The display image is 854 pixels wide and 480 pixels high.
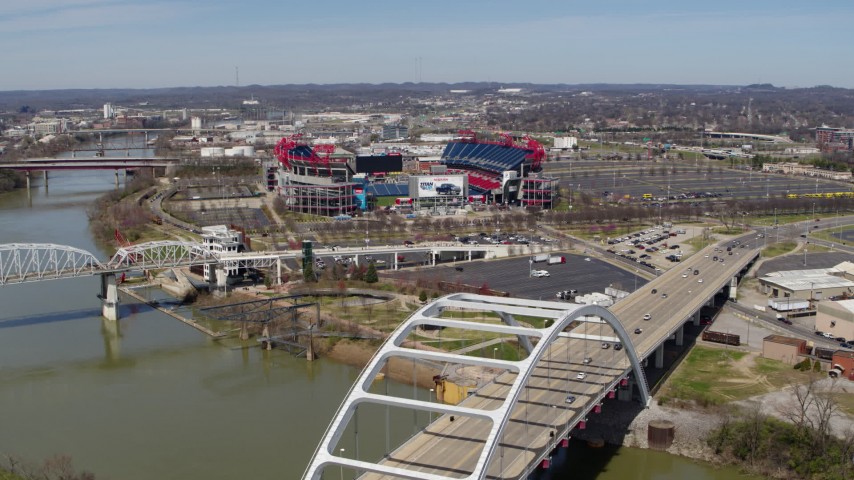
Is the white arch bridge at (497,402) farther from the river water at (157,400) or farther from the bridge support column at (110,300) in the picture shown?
the bridge support column at (110,300)

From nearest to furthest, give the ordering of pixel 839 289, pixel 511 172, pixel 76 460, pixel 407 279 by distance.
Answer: pixel 76 460, pixel 839 289, pixel 407 279, pixel 511 172

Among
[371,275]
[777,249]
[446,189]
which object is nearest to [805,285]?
[777,249]

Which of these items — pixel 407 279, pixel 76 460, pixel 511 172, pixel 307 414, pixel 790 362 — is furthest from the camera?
pixel 511 172

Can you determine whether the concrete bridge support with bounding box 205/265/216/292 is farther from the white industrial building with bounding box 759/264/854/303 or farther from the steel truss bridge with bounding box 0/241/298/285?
the white industrial building with bounding box 759/264/854/303

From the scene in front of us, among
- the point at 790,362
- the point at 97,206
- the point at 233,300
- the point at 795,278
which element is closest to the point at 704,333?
the point at 790,362

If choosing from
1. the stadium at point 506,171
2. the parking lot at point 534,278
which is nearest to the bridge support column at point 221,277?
the parking lot at point 534,278

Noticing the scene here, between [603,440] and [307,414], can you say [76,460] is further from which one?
[603,440]

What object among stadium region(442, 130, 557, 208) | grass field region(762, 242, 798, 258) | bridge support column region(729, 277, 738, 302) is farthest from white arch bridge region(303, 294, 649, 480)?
stadium region(442, 130, 557, 208)
